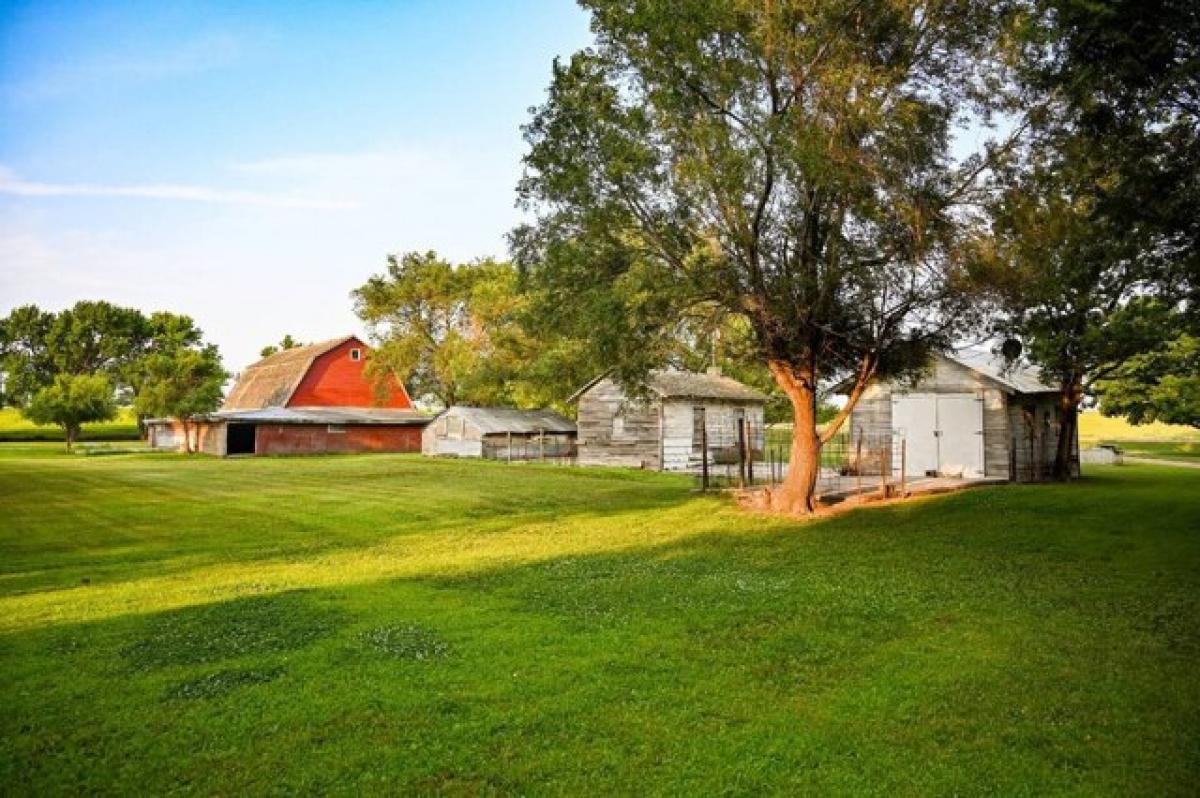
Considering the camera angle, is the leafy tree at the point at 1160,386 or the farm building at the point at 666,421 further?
the farm building at the point at 666,421

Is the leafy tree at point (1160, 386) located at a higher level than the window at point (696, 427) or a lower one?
higher

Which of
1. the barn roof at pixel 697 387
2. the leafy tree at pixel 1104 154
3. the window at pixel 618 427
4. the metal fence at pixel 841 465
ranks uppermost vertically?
the leafy tree at pixel 1104 154

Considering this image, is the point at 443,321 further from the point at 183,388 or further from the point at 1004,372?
the point at 1004,372

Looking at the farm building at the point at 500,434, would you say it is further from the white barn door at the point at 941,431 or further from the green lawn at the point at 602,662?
the green lawn at the point at 602,662

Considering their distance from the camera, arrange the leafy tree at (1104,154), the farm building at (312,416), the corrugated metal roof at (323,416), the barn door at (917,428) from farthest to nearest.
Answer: the farm building at (312,416) < the corrugated metal roof at (323,416) < the barn door at (917,428) < the leafy tree at (1104,154)

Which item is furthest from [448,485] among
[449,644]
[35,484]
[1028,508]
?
[449,644]

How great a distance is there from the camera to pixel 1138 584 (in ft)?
37.7

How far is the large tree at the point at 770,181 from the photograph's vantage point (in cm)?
1681

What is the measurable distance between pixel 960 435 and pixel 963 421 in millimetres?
517

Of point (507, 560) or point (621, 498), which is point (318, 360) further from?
point (507, 560)

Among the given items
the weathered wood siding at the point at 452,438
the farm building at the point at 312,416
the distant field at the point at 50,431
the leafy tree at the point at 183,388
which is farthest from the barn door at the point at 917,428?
the distant field at the point at 50,431

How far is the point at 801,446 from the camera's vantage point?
20859 mm

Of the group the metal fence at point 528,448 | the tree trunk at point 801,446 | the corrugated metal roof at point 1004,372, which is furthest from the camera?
the metal fence at point 528,448

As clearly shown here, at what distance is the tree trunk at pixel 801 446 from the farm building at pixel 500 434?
86.3ft
